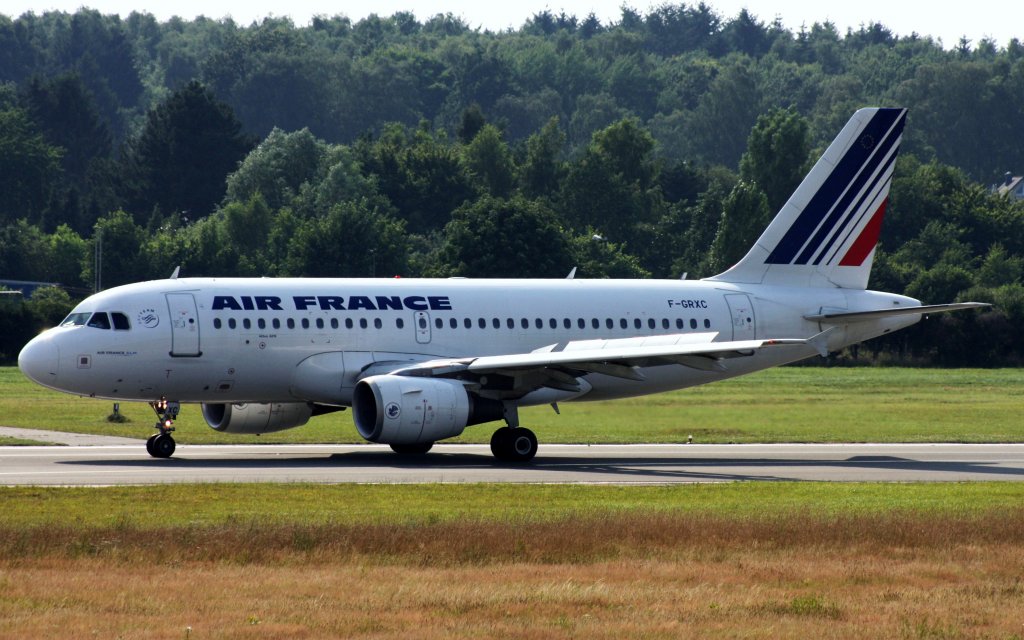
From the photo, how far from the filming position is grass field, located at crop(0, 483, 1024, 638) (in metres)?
17.9

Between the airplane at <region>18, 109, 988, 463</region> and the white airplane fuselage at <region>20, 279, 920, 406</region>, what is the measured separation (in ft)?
0.13

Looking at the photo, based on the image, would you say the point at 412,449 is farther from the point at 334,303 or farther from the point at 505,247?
the point at 505,247

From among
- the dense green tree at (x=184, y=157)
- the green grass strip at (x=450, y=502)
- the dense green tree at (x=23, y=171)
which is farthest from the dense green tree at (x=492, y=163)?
the green grass strip at (x=450, y=502)

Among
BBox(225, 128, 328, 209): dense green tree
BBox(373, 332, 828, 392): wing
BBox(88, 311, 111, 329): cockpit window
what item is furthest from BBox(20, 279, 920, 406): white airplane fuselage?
BBox(225, 128, 328, 209): dense green tree

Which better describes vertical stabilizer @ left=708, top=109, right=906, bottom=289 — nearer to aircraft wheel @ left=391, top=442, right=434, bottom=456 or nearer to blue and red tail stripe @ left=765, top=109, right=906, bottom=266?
Result: blue and red tail stripe @ left=765, top=109, right=906, bottom=266

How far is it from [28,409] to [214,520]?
33970 mm

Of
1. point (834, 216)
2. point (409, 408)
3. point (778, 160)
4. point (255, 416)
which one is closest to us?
point (409, 408)

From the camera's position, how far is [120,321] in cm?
3853

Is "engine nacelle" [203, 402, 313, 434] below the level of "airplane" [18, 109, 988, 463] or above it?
below

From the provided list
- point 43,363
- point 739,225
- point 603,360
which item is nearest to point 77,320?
point 43,363

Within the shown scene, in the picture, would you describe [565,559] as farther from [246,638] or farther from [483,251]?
[483,251]

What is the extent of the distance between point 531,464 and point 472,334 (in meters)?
5.01

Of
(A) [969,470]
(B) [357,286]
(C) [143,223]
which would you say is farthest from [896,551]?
(C) [143,223]

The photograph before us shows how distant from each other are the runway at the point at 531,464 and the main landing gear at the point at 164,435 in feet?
0.97
